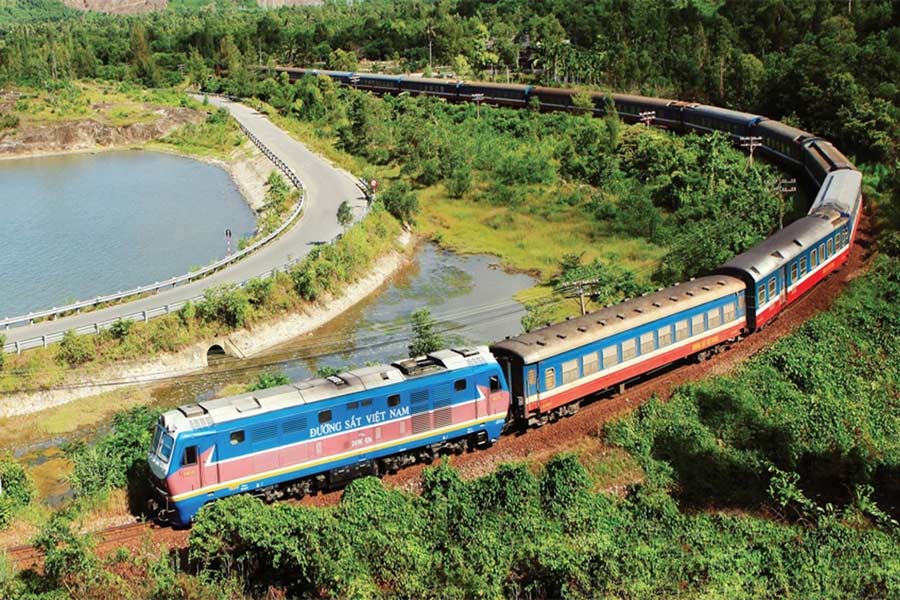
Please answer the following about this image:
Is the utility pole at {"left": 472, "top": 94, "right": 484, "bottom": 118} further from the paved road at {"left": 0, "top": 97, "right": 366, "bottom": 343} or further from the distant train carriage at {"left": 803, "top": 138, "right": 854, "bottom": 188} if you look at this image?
the distant train carriage at {"left": 803, "top": 138, "right": 854, "bottom": 188}

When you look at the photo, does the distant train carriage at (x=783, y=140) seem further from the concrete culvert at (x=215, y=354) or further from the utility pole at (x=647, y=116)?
the concrete culvert at (x=215, y=354)

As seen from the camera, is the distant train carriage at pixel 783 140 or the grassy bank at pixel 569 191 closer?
the grassy bank at pixel 569 191

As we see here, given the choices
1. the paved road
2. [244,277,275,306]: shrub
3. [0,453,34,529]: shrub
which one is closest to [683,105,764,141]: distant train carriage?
the paved road

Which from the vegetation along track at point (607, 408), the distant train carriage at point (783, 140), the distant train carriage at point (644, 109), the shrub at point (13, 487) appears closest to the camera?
the shrub at point (13, 487)

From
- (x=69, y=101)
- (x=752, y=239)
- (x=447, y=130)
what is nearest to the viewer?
(x=752, y=239)

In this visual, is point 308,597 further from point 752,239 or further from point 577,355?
point 752,239

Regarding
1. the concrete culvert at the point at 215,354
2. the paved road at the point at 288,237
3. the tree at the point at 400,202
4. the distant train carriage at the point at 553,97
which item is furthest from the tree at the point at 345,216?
the distant train carriage at the point at 553,97

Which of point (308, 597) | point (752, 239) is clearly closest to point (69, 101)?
point (752, 239)
